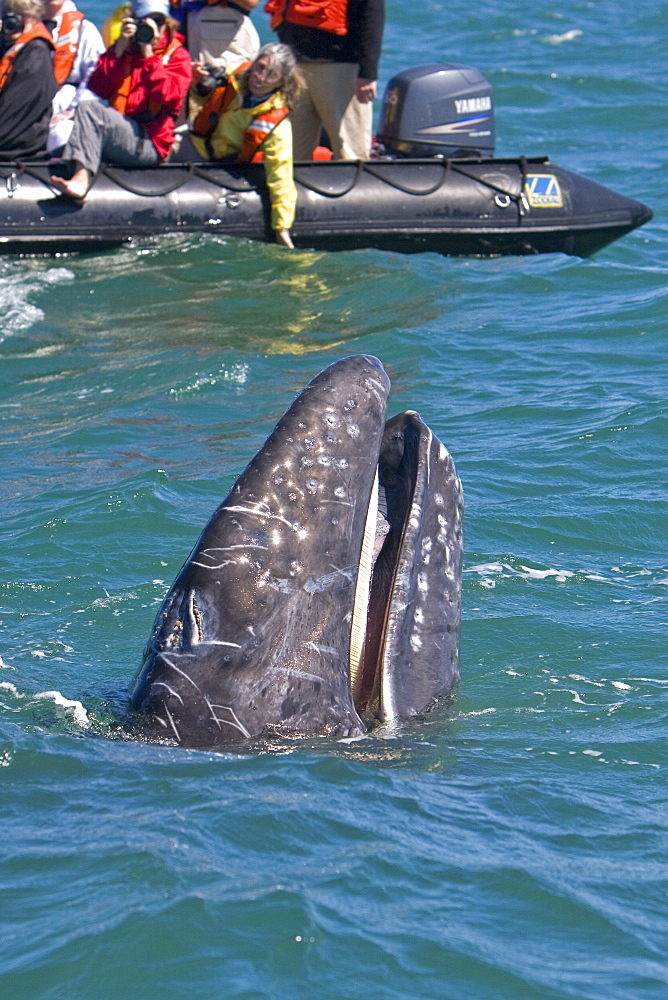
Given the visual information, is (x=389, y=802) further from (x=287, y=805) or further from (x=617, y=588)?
(x=617, y=588)

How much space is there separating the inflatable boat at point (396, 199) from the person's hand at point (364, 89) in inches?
28.5

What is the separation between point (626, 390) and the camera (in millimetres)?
10195

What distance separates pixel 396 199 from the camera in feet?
47.0

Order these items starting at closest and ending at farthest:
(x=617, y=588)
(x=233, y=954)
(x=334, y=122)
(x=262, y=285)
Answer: (x=233, y=954) → (x=617, y=588) → (x=262, y=285) → (x=334, y=122)

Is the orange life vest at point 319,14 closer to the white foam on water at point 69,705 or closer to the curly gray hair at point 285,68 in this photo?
the curly gray hair at point 285,68

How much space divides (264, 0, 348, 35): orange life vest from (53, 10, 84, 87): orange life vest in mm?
2338

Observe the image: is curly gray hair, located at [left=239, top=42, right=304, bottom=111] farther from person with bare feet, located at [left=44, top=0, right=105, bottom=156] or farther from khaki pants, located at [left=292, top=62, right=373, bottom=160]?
person with bare feet, located at [left=44, top=0, right=105, bottom=156]

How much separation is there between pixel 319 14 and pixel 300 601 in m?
10.7

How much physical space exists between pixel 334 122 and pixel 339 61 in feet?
2.63

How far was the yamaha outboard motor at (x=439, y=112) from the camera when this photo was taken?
572 inches

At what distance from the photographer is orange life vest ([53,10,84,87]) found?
46.7 ft

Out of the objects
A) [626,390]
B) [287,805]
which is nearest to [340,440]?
[287,805]

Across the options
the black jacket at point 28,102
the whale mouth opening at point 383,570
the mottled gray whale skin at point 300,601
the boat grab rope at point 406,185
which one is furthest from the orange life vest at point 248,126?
the mottled gray whale skin at point 300,601

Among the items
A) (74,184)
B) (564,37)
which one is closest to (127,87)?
(74,184)
